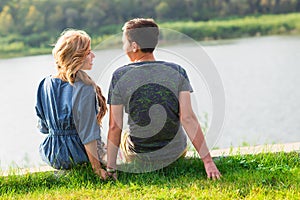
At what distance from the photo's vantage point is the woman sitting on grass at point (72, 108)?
2814 mm

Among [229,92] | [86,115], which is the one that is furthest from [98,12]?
[86,115]

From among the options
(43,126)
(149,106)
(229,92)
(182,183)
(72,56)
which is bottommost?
(229,92)

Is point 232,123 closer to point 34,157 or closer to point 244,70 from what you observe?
point 34,157

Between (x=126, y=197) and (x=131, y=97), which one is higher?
(x=131, y=97)

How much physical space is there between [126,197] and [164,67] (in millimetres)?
660

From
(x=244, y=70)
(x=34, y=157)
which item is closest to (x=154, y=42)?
(x=34, y=157)

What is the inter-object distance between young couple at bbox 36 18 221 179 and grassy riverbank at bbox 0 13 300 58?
7677mm

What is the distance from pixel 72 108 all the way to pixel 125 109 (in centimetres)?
27

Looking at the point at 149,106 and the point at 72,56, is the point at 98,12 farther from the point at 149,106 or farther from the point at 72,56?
the point at 149,106

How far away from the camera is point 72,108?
2.83 metres

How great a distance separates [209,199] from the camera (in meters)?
2.45

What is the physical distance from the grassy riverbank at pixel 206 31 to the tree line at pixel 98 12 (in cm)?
3

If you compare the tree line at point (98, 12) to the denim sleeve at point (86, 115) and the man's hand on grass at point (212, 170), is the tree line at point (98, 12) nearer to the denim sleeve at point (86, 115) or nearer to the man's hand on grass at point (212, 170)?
the denim sleeve at point (86, 115)

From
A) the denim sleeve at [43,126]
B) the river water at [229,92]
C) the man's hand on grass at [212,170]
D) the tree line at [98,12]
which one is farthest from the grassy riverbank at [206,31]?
the man's hand on grass at [212,170]
